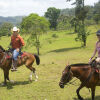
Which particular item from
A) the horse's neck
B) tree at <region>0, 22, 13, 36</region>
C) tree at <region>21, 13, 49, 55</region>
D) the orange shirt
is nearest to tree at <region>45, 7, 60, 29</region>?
tree at <region>0, 22, 13, 36</region>

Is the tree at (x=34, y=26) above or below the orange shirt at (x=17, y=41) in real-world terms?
above

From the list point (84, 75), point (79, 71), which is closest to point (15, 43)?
point (79, 71)

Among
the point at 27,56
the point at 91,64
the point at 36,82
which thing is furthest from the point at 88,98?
the point at 27,56

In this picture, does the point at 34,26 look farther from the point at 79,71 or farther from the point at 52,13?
the point at 52,13

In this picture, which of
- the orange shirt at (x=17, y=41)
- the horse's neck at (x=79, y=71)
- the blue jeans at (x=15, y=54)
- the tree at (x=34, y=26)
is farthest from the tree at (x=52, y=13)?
the horse's neck at (x=79, y=71)

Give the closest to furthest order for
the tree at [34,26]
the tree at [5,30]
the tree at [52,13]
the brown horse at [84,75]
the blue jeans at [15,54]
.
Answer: the brown horse at [84,75]
the blue jeans at [15,54]
the tree at [34,26]
the tree at [5,30]
the tree at [52,13]

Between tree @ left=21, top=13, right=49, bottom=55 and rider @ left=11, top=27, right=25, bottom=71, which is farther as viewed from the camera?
tree @ left=21, top=13, right=49, bottom=55

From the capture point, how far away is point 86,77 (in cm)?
575

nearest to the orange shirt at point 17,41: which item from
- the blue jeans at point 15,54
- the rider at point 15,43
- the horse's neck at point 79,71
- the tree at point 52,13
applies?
the rider at point 15,43

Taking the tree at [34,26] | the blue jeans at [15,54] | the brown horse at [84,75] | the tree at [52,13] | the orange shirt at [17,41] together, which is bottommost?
the brown horse at [84,75]

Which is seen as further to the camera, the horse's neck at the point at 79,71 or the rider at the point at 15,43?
the rider at the point at 15,43

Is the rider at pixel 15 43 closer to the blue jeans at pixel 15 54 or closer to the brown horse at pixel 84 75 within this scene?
the blue jeans at pixel 15 54

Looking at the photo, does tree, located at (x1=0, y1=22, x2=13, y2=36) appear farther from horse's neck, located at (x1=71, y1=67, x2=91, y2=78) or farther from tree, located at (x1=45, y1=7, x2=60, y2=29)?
horse's neck, located at (x1=71, y1=67, x2=91, y2=78)

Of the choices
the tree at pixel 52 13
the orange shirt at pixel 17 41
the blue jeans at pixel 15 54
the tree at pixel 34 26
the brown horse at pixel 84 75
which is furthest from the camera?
the tree at pixel 52 13
